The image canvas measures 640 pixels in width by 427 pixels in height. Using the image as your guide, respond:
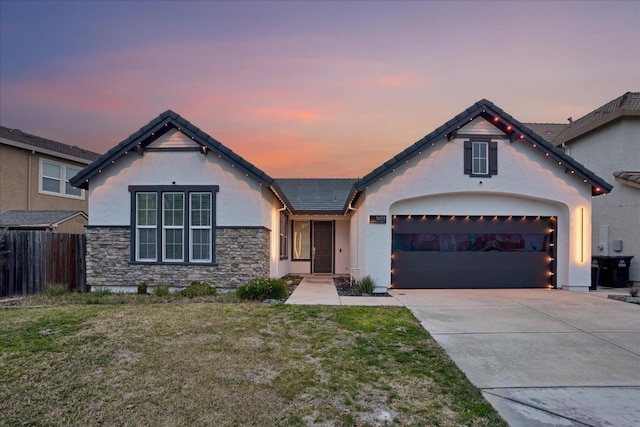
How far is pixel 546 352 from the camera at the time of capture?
596 cm

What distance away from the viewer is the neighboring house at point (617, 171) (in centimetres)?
1347

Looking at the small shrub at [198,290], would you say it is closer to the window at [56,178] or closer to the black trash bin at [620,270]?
the window at [56,178]

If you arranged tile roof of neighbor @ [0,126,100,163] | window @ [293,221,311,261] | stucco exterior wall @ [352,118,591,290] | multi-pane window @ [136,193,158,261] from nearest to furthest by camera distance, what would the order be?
multi-pane window @ [136,193,158,261] < stucco exterior wall @ [352,118,591,290] < tile roof of neighbor @ [0,126,100,163] < window @ [293,221,311,261]

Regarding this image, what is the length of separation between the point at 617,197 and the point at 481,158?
628 cm

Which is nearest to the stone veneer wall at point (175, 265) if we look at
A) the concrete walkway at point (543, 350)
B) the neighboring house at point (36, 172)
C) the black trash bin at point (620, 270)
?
the concrete walkway at point (543, 350)

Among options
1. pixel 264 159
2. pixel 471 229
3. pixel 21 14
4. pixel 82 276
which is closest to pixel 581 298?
pixel 471 229

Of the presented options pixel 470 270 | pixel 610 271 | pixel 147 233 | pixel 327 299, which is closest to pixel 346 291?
pixel 327 299

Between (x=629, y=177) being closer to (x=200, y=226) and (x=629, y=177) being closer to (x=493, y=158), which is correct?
(x=493, y=158)

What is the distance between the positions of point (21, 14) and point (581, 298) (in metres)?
18.8

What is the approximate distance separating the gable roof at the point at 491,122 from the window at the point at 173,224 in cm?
490

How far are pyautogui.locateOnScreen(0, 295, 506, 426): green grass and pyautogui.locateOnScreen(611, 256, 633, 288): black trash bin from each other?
962cm

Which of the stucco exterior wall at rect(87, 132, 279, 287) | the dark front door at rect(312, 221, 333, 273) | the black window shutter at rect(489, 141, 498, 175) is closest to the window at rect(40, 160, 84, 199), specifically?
the stucco exterior wall at rect(87, 132, 279, 287)

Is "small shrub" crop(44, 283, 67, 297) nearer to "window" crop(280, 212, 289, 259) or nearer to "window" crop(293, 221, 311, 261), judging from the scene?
"window" crop(280, 212, 289, 259)

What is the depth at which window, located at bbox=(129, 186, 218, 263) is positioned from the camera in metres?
11.7
